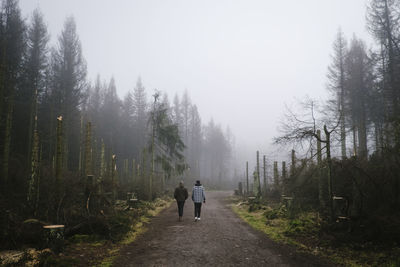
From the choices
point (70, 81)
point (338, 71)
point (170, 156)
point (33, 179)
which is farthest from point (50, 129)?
point (338, 71)

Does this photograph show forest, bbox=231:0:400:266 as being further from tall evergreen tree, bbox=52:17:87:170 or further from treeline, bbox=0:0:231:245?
tall evergreen tree, bbox=52:17:87:170

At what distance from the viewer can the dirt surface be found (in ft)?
20.6

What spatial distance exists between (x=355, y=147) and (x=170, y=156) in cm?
1445

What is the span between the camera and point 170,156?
73.4 ft

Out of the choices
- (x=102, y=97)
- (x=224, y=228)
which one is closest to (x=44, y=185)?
(x=224, y=228)

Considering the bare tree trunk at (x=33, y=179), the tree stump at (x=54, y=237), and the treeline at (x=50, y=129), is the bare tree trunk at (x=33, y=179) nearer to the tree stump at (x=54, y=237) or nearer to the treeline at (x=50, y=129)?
the treeline at (x=50, y=129)

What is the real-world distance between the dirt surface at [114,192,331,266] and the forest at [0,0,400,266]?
0.89 metres

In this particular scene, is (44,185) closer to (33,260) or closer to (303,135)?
(33,260)

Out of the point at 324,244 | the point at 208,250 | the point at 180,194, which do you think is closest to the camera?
the point at 208,250

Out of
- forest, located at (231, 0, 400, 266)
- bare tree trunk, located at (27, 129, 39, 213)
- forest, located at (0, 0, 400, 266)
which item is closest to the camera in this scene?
forest, located at (231, 0, 400, 266)

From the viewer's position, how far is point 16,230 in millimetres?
7691

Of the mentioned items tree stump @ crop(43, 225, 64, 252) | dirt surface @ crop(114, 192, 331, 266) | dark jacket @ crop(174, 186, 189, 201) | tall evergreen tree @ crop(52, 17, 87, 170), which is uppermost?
tall evergreen tree @ crop(52, 17, 87, 170)

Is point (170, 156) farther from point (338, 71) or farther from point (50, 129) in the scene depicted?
point (338, 71)

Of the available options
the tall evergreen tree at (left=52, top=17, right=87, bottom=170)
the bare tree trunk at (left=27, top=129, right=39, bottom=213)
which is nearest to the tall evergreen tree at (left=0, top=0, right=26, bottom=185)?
the tall evergreen tree at (left=52, top=17, right=87, bottom=170)
